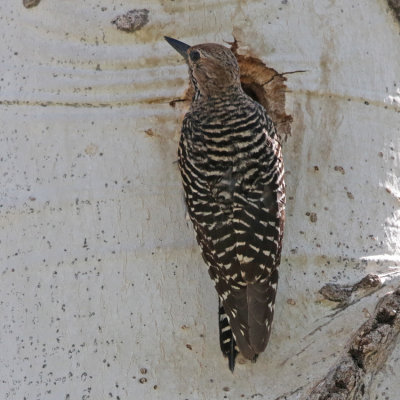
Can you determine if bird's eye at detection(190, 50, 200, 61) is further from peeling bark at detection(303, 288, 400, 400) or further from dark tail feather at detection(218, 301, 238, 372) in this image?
peeling bark at detection(303, 288, 400, 400)

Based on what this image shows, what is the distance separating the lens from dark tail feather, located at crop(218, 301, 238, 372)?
10.6 ft

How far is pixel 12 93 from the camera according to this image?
11.9 feet

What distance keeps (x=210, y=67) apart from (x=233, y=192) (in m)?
0.83

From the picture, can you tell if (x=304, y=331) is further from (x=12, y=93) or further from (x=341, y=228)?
(x=12, y=93)

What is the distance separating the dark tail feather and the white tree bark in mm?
36

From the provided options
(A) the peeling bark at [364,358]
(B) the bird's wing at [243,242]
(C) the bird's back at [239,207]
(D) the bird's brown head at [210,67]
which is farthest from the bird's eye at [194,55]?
(A) the peeling bark at [364,358]

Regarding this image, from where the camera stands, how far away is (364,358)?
3.15 meters

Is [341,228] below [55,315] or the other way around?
the other way around

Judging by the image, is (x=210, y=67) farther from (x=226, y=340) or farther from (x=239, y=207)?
(x=226, y=340)

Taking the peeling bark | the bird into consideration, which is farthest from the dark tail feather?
the peeling bark

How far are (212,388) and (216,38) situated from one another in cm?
173

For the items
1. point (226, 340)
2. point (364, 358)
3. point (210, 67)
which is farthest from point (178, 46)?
point (364, 358)

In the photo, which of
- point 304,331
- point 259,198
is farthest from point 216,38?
point 304,331

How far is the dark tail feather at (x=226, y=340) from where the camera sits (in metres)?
3.23
